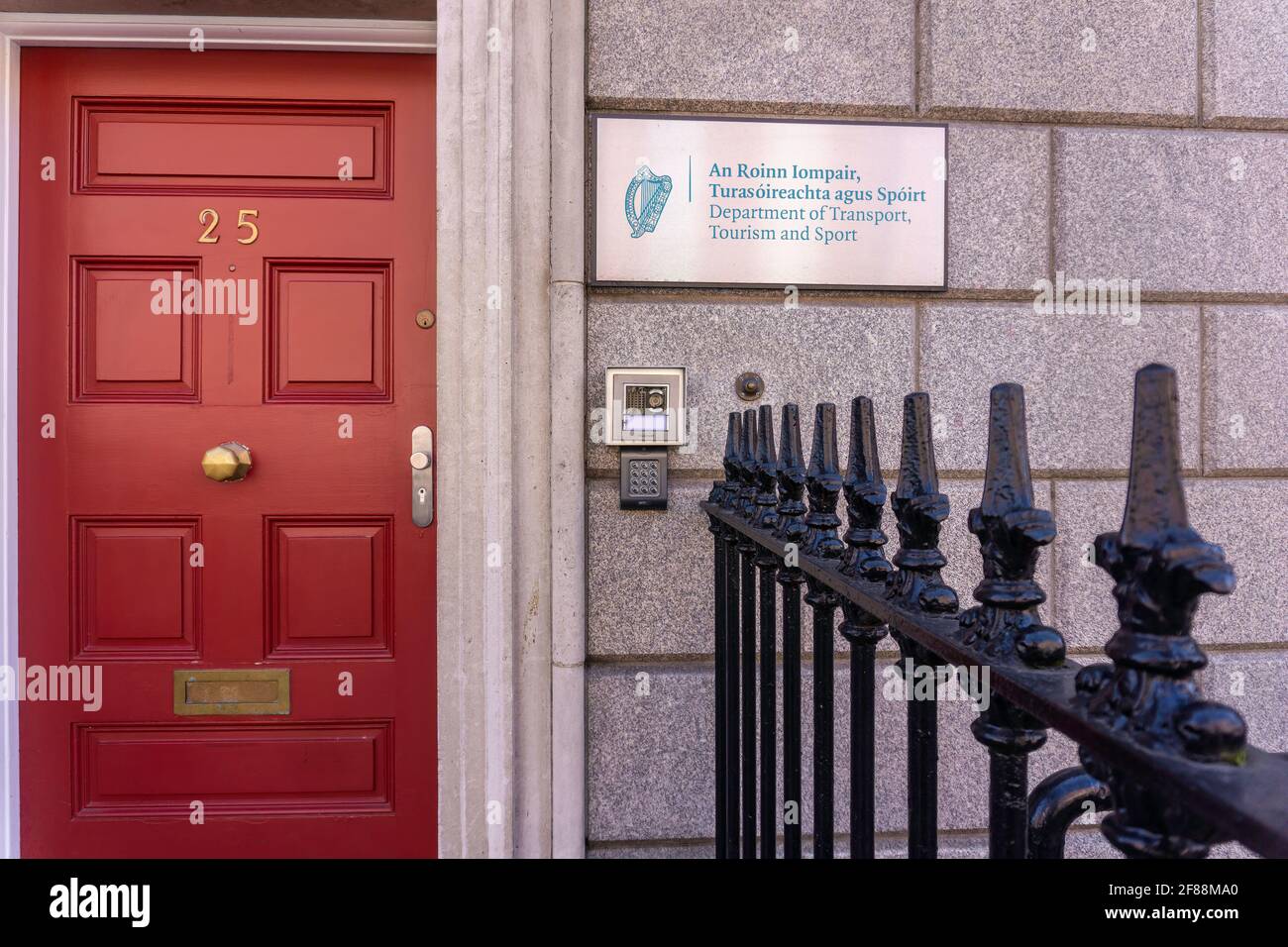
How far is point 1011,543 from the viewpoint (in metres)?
0.74

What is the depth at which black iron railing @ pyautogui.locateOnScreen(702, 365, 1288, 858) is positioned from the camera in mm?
537

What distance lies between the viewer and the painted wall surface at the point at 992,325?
2.23m

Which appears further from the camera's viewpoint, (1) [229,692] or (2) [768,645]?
(1) [229,692]

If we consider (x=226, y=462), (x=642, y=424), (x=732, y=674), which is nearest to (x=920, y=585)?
(x=732, y=674)

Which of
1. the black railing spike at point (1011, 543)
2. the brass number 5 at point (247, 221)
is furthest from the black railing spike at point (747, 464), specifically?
the brass number 5 at point (247, 221)

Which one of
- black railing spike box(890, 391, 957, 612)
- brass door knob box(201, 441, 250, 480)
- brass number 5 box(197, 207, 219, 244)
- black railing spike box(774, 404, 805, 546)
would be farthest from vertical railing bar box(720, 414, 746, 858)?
brass number 5 box(197, 207, 219, 244)

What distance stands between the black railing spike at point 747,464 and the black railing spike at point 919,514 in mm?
719

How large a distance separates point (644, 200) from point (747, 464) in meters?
0.97

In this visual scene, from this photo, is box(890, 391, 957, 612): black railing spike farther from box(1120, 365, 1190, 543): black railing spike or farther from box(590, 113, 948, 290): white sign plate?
box(590, 113, 948, 290): white sign plate

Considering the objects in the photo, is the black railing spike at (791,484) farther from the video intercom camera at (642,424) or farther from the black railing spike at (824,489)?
the video intercom camera at (642,424)

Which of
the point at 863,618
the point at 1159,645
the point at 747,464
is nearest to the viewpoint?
the point at 1159,645

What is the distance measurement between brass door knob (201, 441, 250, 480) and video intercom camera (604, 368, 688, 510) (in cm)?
120

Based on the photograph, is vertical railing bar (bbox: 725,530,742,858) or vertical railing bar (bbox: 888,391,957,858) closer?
vertical railing bar (bbox: 888,391,957,858)

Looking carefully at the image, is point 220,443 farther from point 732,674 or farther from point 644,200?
point 732,674
